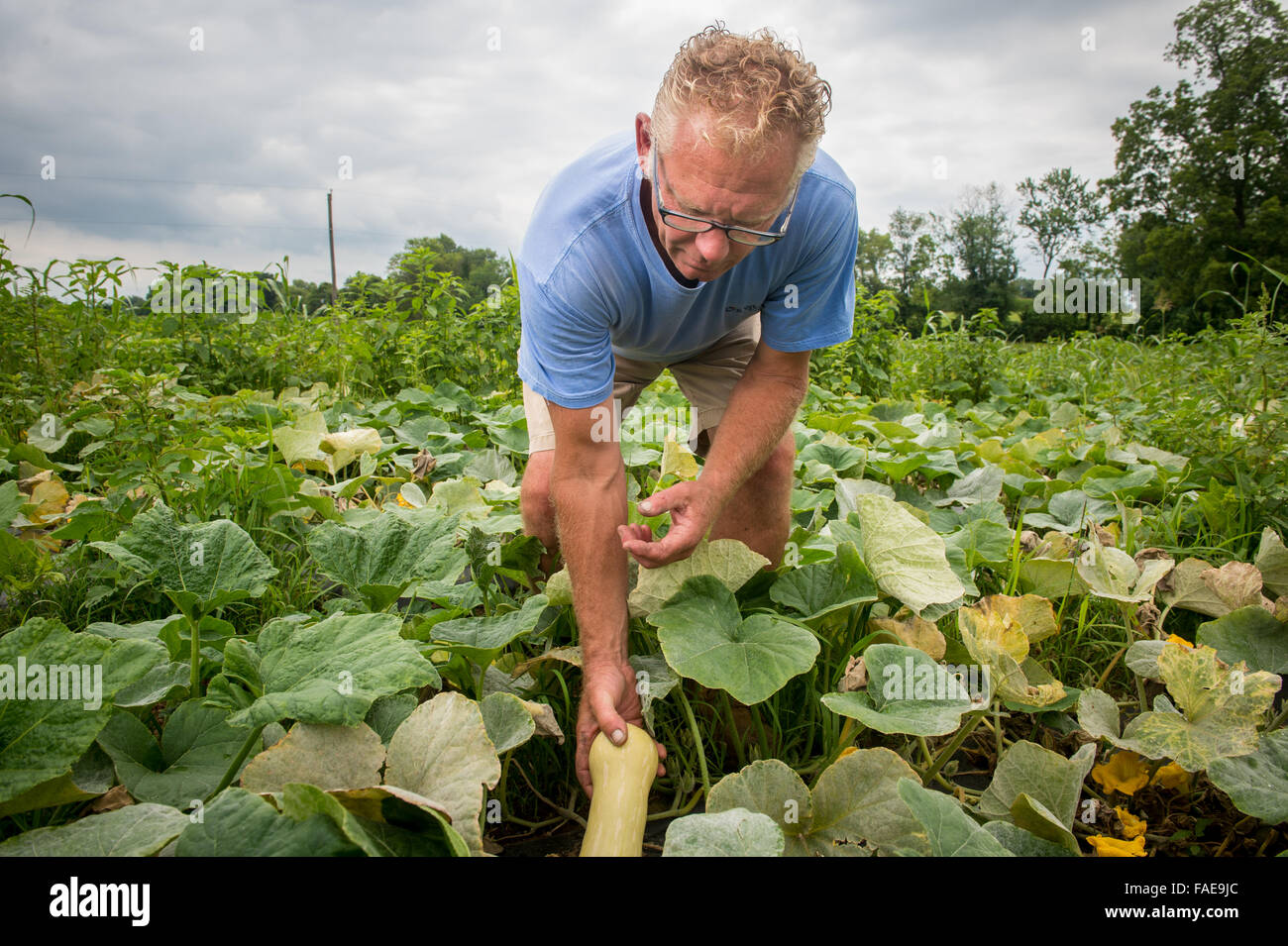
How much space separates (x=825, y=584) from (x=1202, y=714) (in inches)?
26.0

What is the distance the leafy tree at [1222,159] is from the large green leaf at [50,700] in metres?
22.9

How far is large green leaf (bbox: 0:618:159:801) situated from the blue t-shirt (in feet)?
2.88

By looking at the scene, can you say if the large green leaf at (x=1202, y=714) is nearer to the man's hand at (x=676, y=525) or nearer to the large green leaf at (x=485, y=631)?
the man's hand at (x=676, y=525)

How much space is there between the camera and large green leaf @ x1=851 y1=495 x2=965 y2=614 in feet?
5.02

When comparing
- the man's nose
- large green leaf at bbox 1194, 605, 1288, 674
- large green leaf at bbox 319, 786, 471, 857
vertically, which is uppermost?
the man's nose

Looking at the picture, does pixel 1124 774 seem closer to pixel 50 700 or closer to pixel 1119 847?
pixel 1119 847

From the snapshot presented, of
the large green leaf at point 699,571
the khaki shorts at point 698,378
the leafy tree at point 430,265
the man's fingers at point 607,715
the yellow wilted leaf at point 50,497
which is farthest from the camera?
the leafy tree at point 430,265

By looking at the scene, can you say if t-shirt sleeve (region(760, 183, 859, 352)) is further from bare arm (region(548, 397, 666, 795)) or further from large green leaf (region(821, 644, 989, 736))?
large green leaf (region(821, 644, 989, 736))

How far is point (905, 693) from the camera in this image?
133 cm

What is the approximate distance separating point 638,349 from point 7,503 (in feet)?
4.91

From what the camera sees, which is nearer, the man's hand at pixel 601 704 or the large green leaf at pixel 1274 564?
the man's hand at pixel 601 704

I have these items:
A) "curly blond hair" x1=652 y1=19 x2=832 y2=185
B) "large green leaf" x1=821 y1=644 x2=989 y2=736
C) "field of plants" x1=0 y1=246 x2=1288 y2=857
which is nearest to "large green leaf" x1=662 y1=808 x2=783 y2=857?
"field of plants" x1=0 y1=246 x2=1288 y2=857

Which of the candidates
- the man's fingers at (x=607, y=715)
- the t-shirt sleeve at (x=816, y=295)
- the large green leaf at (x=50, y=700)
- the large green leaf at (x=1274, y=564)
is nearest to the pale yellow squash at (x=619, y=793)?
the man's fingers at (x=607, y=715)

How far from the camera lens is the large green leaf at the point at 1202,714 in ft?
4.30
